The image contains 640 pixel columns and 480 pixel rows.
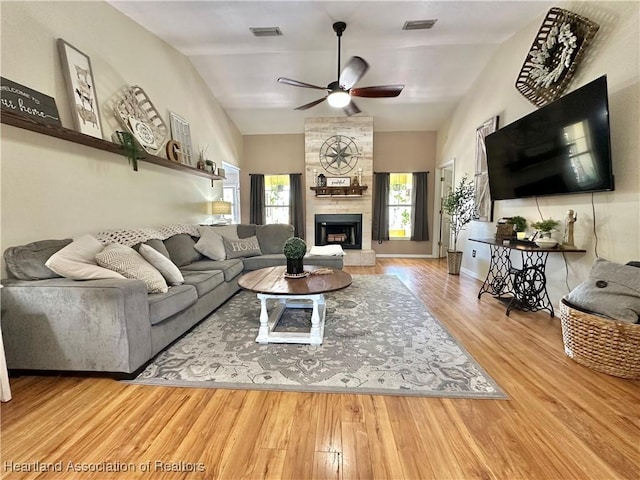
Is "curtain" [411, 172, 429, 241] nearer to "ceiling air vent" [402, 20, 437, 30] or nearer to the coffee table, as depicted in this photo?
"ceiling air vent" [402, 20, 437, 30]

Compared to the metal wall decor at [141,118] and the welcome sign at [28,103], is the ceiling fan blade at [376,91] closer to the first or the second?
the metal wall decor at [141,118]

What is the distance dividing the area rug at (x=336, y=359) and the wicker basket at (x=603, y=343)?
765 millimetres

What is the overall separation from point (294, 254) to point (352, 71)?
2193 millimetres

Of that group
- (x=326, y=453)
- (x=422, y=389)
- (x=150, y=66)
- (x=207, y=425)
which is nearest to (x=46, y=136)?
(x=150, y=66)

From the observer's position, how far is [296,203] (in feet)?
22.6

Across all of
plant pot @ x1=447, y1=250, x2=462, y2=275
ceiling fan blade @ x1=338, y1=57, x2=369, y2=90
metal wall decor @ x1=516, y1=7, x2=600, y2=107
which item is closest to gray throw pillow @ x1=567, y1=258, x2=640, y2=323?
metal wall decor @ x1=516, y1=7, x2=600, y2=107

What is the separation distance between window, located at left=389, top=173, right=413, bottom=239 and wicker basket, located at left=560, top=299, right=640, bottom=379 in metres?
4.91

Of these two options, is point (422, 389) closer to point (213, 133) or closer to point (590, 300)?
point (590, 300)

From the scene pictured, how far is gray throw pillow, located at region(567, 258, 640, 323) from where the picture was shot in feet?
6.26

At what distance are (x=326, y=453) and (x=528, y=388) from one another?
1.38 metres

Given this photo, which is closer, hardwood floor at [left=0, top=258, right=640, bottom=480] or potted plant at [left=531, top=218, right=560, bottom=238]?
hardwood floor at [left=0, top=258, right=640, bottom=480]

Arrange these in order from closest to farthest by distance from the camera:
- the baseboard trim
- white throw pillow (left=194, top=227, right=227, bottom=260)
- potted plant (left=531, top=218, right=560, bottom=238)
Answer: potted plant (left=531, top=218, right=560, bottom=238) → white throw pillow (left=194, top=227, right=227, bottom=260) → the baseboard trim

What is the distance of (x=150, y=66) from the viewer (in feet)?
12.1

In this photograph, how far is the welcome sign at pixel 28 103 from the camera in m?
1.99
